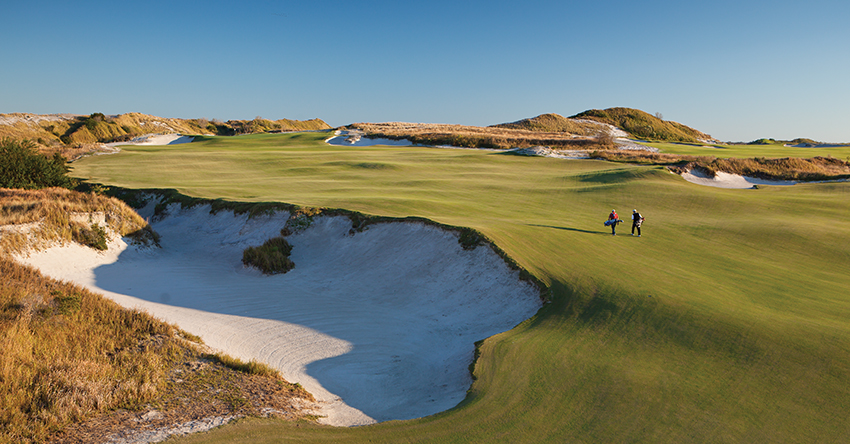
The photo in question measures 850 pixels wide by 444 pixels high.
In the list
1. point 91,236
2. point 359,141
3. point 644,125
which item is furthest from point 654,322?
point 644,125

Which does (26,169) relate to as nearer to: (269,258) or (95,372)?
(269,258)

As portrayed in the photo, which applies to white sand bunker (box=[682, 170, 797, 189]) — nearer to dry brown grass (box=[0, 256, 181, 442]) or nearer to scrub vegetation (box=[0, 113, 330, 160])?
dry brown grass (box=[0, 256, 181, 442])

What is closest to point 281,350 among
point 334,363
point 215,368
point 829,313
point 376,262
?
point 334,363

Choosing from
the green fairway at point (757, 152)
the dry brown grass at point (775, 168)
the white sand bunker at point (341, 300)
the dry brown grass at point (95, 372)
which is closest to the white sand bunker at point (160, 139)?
the white sand bunker at point (341, 300)

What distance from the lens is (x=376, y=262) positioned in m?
17.5

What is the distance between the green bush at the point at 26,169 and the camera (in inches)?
899

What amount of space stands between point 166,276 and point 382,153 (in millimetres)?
32590

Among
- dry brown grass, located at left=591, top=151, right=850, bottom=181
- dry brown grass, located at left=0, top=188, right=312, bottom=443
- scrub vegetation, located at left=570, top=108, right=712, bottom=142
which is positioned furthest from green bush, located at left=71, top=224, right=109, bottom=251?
scrub vegetation, located at left=570, top=108, right=712, bottom=142

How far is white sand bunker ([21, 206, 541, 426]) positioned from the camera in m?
9.89

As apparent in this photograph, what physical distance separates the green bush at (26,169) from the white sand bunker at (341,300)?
8.57 meters

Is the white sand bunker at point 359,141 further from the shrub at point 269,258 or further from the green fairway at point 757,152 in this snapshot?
the shrub at point 269,258

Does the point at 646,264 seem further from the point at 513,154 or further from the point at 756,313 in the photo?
the point at 513,154

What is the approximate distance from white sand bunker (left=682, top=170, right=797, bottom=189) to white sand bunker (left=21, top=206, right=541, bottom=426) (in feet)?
70.1

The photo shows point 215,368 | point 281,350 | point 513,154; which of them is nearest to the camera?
point 215,368
